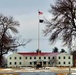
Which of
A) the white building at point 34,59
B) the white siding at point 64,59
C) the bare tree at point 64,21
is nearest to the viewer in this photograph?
the bare tree at point 64,21

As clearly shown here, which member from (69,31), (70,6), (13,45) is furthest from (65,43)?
(13,45)

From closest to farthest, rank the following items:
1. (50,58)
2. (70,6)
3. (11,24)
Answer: (70,6) → (11,24) → (50,58)

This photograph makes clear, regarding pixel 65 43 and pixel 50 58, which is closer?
pixel 65 43

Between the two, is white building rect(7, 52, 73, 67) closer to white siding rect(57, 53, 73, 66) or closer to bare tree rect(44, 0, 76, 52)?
white siding rect(57, 53, 73, 66)

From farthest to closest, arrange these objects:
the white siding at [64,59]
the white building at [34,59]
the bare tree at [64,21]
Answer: the white siding at [64,59] → the white building at [34,59] → the bare tree at [64,21]

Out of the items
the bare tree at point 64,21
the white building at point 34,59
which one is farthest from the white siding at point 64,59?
the bare tree at point 64,21

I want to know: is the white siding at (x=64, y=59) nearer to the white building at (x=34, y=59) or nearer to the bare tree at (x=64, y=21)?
the white building at (x=34, y=59)

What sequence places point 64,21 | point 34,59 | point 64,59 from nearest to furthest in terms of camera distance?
point 64,21
point 34,59
point 64,59

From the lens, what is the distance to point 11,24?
54.9 metres

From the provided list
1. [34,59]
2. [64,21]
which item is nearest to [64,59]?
[34,59]

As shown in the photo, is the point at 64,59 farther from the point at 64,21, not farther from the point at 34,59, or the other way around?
the point at 64,21

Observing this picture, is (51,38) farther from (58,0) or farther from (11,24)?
(11,24)

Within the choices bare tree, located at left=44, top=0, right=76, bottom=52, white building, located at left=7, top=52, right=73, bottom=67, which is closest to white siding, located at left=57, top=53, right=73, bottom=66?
white building, located at left=7, top=52, right=73, bottom=67

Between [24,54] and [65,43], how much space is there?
11940cm
